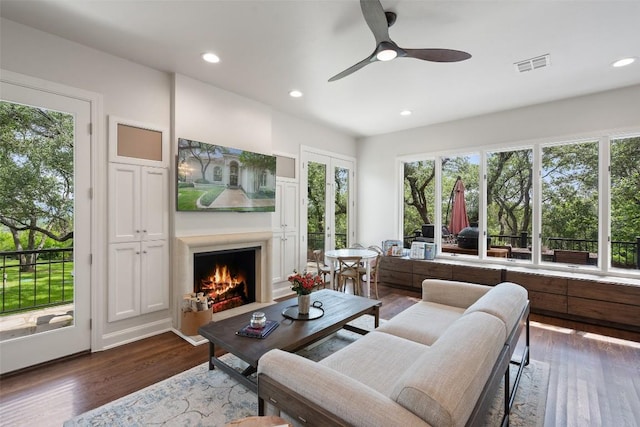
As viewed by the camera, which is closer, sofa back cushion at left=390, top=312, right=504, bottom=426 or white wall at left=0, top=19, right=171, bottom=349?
sofa back cushion at left=390, top=312, right=504, bottom=426

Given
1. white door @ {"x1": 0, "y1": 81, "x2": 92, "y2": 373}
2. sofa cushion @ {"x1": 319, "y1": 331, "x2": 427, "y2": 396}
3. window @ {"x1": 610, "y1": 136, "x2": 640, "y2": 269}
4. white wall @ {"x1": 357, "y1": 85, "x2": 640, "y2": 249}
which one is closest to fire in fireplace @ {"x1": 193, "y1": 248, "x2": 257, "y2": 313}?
white door @ {"x1": 0, "y1": 81, "x2": 92, "y2": 373}

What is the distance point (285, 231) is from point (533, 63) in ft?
12.5

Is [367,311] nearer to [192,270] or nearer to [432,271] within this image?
[192,270]

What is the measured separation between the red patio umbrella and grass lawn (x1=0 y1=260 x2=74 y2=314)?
5389mm

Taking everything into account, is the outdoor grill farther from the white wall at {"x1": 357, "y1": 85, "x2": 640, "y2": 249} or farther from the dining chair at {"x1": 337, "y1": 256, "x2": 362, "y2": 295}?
the dining chair at {"x1": 337, "y1": 256, "x2": 362, "y2": 295}

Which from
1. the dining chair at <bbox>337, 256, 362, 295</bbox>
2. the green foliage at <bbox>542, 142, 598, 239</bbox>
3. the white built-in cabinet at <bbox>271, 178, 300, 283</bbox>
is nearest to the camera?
the green foliage at <bbox>542, 142, 598, 239</bbox>

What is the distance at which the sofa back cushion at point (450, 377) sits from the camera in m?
1.06

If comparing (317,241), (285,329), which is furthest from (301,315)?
(317,241)

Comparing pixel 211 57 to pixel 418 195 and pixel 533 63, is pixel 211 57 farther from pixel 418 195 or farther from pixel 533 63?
pixel 418 195

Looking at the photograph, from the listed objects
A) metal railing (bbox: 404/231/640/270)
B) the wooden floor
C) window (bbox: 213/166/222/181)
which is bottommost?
the wooden floor

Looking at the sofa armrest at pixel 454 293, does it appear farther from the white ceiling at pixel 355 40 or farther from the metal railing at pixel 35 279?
the metal railing at pixel 35 279

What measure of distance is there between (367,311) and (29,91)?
3.65m

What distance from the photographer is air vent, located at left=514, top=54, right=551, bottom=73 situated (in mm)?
2957

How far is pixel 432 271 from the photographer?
481 cm
